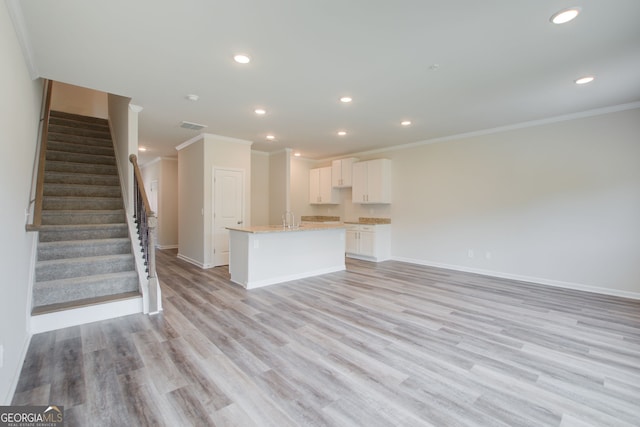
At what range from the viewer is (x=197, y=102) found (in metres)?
4.06

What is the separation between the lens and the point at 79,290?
3.32 metres

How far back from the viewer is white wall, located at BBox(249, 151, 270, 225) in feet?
24.8

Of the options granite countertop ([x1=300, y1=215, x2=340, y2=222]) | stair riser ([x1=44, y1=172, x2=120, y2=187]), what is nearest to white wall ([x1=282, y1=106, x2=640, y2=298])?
granite countertop ([x1=300, y1=215, x2=340, y2=222])

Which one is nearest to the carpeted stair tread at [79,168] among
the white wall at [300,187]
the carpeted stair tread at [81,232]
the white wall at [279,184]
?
the carpeted stair tread at [81,232]

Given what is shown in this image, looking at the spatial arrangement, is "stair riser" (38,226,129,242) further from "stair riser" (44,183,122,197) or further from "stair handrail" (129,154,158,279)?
"stair riser" (44,183,122,197)

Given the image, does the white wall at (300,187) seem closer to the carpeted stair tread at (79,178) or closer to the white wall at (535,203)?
the white wall at (535,203)

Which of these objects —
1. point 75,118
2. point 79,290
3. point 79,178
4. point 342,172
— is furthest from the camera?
point 342,172

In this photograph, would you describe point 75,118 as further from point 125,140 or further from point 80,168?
point 125,140

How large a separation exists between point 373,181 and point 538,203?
324 centimetres

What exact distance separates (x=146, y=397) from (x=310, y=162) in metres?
7.33

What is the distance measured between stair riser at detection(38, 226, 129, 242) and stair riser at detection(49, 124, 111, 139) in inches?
108

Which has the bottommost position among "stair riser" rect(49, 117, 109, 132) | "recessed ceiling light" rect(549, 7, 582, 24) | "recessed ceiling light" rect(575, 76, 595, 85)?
"recessed ceiling light" rect(549, 7, 582, 24)

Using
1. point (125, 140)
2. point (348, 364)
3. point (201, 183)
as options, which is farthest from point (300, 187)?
point (348, 364)

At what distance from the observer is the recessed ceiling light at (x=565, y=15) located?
2.14 metres
